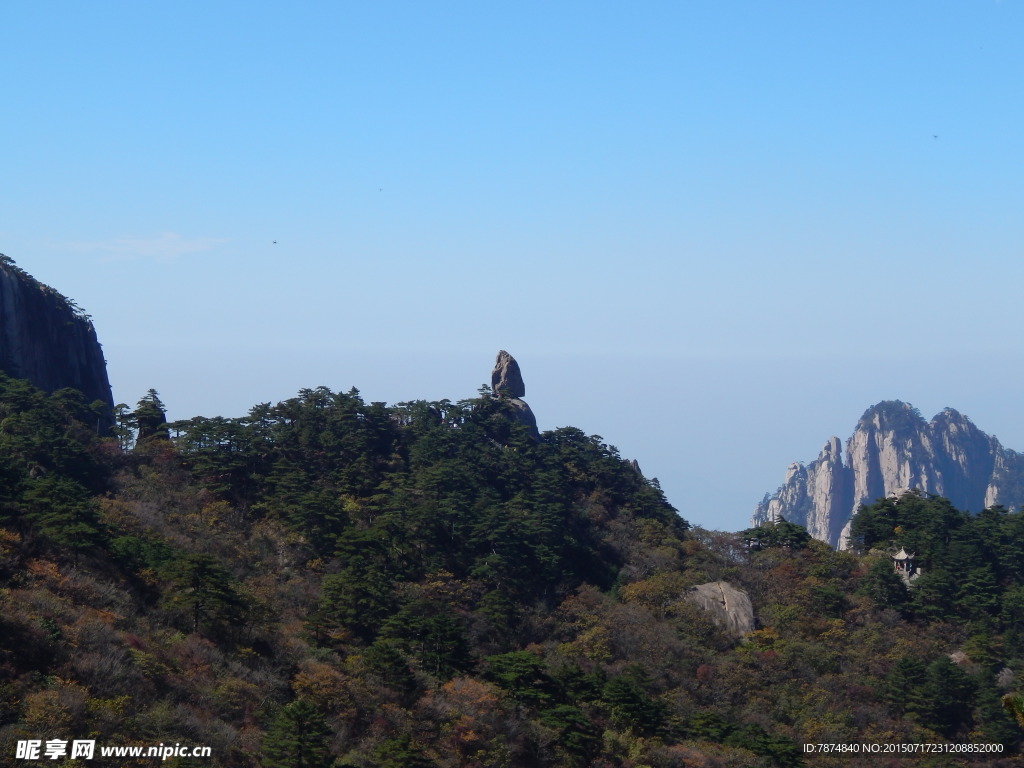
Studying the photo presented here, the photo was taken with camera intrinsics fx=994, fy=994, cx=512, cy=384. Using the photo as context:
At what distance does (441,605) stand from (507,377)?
110 feet

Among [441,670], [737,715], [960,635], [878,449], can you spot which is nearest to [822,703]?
[737,715]

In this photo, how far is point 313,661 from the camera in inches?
1394

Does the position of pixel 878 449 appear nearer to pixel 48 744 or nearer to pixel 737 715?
pixel 737 715

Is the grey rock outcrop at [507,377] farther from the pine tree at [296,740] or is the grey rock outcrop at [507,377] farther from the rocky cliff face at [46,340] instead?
the pine tree at [296,740]

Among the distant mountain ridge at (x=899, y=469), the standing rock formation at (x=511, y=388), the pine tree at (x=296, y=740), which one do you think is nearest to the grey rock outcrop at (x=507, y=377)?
the standing rock formation at (x=511, y=388)

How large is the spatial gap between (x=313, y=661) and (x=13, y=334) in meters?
Answer: 39.0

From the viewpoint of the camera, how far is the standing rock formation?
74375 millimetres

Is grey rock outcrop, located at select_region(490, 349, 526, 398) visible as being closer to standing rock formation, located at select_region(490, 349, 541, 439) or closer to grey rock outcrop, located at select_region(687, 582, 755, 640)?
standing rock formation, located at select_region(490, 349, 541, 439)

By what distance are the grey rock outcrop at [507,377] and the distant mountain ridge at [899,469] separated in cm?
10610

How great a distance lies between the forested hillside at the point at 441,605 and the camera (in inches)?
1187

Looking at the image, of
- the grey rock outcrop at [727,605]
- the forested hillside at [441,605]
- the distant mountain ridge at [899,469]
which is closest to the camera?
the forested hillside at [441,605]

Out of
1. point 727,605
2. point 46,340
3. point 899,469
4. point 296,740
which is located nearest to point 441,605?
point 727,605

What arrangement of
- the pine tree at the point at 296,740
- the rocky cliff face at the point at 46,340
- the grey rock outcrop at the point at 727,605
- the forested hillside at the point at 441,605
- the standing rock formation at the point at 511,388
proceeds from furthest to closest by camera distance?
1. the standing rock formation at the point at 511,388
2. the rocky cliff face at the point at 46,340
3. the grey rock outcrop at the point at 727,605
4. the forested hillside at the point at 441,605
5. the pine tree at the point at 296,740

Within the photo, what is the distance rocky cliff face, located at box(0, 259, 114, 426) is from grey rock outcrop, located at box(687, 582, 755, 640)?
134 ft
